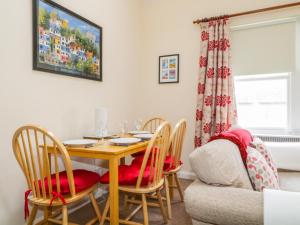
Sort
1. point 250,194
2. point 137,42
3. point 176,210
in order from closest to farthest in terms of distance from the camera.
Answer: point 250,194 < point 176,210 < point 137,42

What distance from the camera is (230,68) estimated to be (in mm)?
2947

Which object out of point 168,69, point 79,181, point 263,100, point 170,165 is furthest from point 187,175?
point 79,181

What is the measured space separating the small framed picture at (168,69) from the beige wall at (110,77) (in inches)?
3.1

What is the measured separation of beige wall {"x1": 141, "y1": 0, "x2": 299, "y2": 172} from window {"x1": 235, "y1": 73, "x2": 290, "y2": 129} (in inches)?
25.7

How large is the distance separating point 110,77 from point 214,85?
4.47 feet

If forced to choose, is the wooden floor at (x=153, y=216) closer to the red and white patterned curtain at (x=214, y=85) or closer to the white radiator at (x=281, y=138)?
the red and white patterned curtain at (x=214, y=85)

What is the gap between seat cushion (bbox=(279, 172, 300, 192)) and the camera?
1.72m

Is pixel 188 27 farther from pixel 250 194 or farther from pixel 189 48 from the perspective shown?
pixel 250 194

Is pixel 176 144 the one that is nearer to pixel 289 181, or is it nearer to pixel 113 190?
pixel 113 190

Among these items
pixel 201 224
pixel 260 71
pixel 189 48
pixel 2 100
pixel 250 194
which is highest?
pixel 189 48

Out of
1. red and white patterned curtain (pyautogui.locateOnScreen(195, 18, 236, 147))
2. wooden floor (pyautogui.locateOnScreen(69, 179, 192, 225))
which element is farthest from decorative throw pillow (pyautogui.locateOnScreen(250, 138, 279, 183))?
red and white patterned curtain (pyautogui.locateOnScreen(195, 18, 236, 147))

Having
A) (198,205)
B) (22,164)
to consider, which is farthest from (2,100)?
(198,205)

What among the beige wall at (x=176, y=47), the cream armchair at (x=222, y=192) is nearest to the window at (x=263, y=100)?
the beige wall at (x=176, y=47)

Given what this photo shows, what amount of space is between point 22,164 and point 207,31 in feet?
8.77
